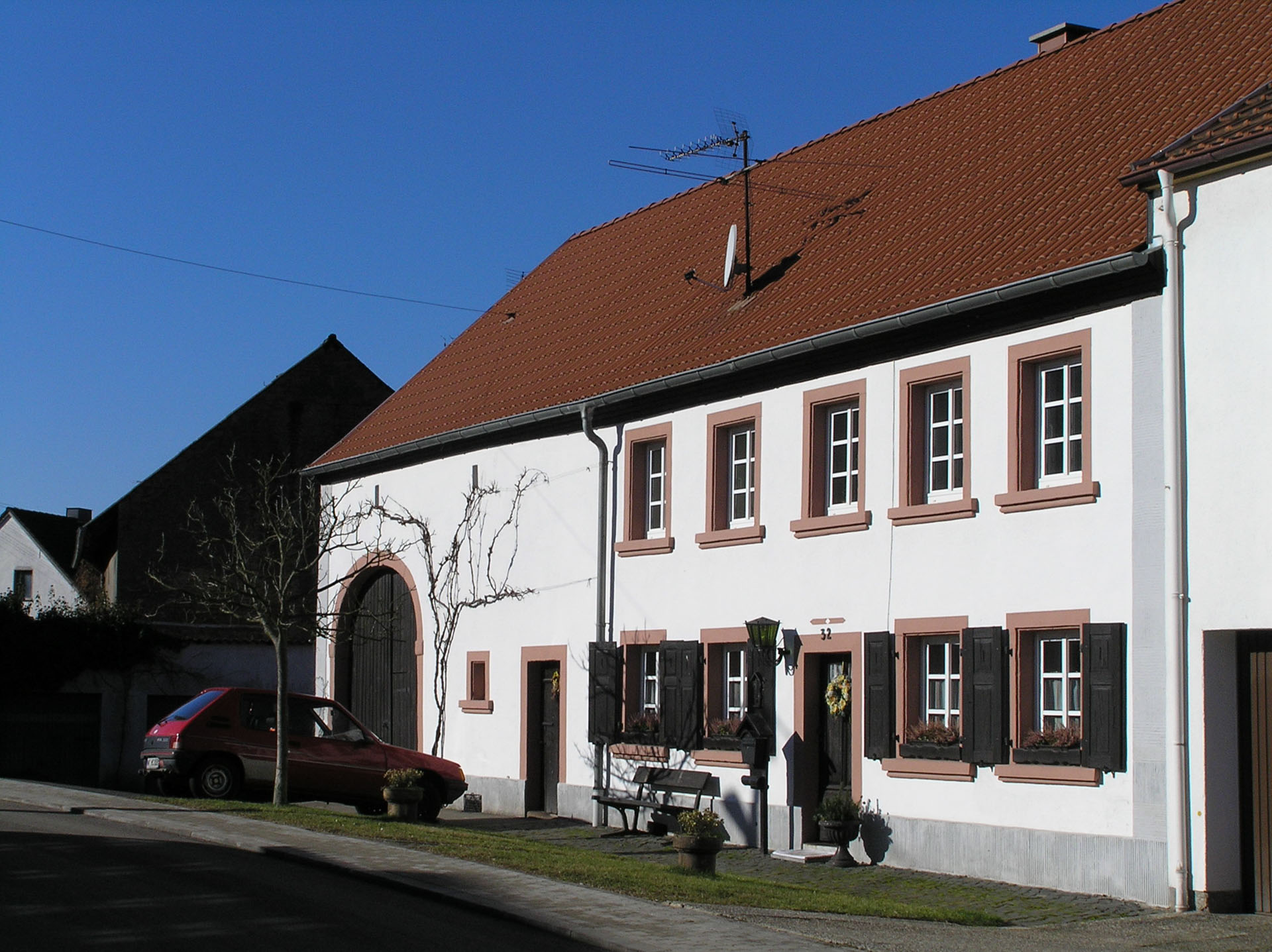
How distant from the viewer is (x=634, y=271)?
2608cm

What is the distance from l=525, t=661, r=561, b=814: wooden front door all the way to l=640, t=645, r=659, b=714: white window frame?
87.4 inches

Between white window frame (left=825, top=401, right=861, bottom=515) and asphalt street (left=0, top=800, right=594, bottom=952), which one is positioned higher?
white window frame (left=825, top=401, right=861, bottom=515)

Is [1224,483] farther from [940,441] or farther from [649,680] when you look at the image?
[649,680]

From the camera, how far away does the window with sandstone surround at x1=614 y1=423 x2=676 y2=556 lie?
20906mm

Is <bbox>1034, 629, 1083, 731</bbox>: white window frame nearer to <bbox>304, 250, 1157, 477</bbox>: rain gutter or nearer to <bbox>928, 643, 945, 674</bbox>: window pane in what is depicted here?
<bbox>928, 643, 945, 674</bbox>: window pane

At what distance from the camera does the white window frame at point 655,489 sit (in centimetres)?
2105

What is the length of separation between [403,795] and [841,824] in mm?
5538

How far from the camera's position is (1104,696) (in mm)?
14297

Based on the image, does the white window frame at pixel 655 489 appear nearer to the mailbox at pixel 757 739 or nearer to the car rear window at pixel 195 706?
the mailbox at pixel 757 739

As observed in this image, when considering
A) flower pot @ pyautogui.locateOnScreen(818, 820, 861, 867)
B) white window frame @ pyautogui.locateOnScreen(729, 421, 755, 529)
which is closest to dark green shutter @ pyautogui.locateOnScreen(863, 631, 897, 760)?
flower pot @ pyautogui.locateOnScreen(818, 820, 861, 867)

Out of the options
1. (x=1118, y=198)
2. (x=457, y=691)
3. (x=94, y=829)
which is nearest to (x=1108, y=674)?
(x=1118, y=198)

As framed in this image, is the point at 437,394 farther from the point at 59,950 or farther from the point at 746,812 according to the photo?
the point at 59,950

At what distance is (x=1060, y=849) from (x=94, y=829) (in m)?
9.28

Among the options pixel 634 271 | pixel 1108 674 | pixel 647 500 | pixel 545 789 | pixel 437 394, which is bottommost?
pixel 545 789
